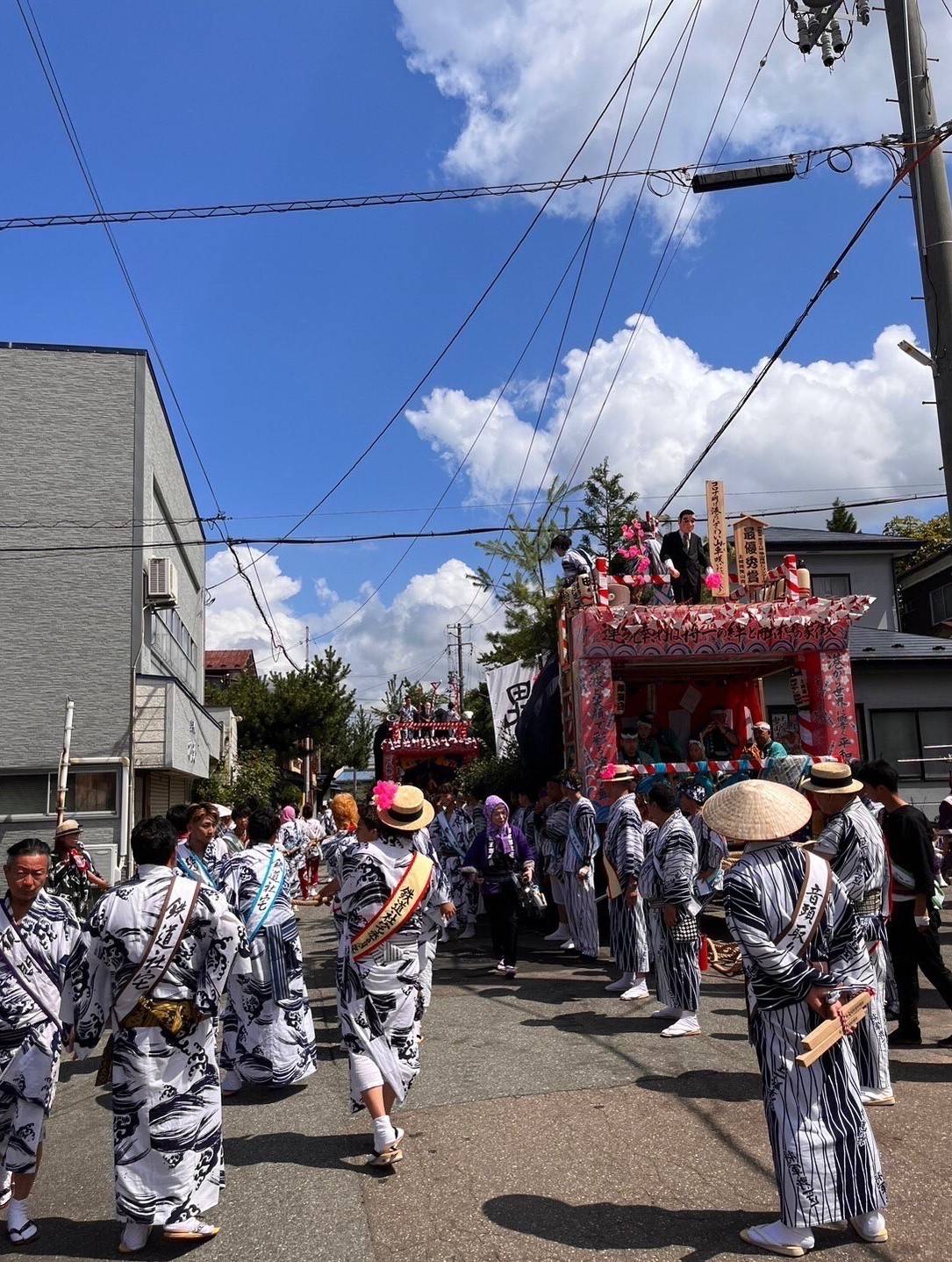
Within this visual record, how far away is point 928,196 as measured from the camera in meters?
8.20

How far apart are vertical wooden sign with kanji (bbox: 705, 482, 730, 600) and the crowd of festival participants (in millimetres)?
4525

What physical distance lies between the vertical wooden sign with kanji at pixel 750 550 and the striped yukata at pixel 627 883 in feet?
15.5

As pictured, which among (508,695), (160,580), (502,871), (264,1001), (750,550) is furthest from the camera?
(160,580)

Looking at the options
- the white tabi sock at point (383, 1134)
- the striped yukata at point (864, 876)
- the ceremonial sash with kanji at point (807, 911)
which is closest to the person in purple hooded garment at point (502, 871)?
the striped yukata at point (864, 876)

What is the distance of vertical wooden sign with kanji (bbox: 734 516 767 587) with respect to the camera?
12305mm

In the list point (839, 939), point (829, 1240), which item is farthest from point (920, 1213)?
point (839, 939)

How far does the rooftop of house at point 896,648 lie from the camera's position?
19188 millimetres

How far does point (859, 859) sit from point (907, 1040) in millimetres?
1959

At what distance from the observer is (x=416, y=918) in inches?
206

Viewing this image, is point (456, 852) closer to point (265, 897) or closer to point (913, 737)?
point (265, 897)

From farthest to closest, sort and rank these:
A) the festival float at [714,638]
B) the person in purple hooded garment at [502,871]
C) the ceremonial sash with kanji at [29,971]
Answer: the festival float at [714,638] < the person in purple hooded garment at [502,871] < the ceremonial sash with kanji at [29,971]

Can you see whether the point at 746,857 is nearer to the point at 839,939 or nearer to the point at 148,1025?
the point at 839,939

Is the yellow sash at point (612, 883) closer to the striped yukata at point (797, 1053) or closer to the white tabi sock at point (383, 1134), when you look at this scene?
the white tabi sock at point (383, 1134)

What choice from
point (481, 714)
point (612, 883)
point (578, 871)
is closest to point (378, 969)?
point (612, 883)
